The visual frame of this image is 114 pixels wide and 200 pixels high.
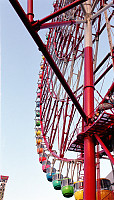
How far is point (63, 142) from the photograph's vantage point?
2119 cm

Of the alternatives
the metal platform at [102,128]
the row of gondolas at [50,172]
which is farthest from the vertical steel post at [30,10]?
the row of gondolas at [50,172]

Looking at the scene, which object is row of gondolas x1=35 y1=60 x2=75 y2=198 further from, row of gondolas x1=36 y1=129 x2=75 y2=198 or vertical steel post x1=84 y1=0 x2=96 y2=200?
vertical steel post x1=84 y1=0 x2=96 y2=200

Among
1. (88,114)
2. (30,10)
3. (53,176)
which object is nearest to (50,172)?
(53,176)

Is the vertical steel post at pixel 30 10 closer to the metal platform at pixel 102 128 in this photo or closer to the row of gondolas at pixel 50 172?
the metal platform at pixel 102 128

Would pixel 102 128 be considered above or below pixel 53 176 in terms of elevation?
above

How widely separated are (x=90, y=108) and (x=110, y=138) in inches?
61.9

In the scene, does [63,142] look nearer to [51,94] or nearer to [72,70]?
[72,70]

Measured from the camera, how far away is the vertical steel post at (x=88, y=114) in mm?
11823

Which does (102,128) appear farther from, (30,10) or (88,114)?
(30,10)

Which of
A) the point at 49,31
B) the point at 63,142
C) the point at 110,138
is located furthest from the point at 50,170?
the point at 49,31

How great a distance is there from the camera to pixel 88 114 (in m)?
13.3

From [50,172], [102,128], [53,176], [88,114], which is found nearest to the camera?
[102,128]

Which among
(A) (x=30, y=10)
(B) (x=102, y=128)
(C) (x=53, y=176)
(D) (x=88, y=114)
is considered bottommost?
(C) (x=53, y=176)

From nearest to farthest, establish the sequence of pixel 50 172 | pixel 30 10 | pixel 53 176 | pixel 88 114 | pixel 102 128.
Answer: pixel 30 10 → pixel 102 128 → pixel 88 114 → pixel 53 176 → pixel 50 172
